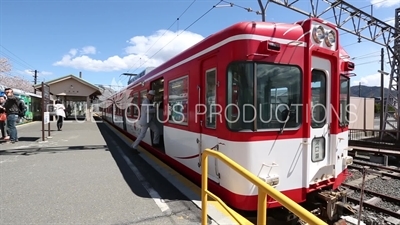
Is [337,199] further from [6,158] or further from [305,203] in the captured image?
[6,158]

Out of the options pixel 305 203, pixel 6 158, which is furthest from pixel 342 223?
pixel 6 158

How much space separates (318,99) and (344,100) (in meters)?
0.80

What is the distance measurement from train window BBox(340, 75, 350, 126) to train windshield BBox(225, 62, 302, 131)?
3.92ft

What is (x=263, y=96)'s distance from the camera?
364 centimetres

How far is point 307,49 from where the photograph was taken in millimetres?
3889

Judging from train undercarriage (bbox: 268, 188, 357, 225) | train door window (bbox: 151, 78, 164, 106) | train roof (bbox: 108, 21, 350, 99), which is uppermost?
train roof (bbox: 108, 21, 350, 99)

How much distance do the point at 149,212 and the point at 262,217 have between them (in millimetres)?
2072

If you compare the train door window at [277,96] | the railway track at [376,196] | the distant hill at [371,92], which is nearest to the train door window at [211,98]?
the train door window at [277,96]

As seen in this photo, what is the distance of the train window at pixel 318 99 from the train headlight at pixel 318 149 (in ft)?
0.77

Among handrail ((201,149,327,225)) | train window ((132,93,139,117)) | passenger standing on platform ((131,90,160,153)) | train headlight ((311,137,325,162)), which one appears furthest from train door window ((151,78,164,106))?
handrail ((201,149,327,225))

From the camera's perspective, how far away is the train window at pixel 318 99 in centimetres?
412

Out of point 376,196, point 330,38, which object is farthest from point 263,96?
point 376,196

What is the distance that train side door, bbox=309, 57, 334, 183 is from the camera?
4.09 m

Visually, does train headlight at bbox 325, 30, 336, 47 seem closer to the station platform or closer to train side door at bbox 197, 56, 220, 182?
train side door at bbox 197, 56, 220, 182
